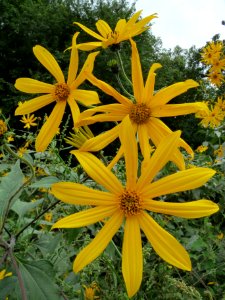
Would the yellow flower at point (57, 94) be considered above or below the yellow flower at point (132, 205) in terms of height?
above

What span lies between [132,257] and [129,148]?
165 millimetres

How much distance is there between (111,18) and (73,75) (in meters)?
11.0

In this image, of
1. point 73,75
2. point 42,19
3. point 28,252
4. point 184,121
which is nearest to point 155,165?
point 73,75

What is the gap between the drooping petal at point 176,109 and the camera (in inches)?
28.8

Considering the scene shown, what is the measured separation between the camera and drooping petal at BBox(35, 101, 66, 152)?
0.74 meters

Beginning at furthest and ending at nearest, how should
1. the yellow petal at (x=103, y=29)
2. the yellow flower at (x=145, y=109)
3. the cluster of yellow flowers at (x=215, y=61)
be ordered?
the cluster of yellow flowers at (x=215, y=61) < the yellow petal at (x=103, y=29) < the yellow flower at (x=145, y=109)

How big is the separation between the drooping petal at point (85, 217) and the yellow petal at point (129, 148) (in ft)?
0.18

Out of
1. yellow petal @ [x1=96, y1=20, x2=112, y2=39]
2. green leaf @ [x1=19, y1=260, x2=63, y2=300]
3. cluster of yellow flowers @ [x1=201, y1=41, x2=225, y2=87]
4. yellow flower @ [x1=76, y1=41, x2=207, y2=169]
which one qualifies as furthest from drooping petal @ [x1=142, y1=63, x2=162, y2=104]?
cluster of yellow flowers @ [x1=201, y1=41, x2=225, y2=87]

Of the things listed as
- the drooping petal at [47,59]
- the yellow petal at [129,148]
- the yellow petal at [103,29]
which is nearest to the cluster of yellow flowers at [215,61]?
the yellow petal at [103,29]

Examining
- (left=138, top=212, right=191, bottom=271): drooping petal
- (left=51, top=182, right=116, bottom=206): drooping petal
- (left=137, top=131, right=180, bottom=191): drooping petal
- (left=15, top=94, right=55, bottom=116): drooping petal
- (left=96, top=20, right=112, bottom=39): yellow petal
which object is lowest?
(left=138, top=212, right=191, bottom=271): drooping petal

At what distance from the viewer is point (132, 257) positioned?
2.17ft

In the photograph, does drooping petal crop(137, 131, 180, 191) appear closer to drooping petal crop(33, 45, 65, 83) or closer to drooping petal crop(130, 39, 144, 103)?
drooping petal crop(130, 39, 144, 103)

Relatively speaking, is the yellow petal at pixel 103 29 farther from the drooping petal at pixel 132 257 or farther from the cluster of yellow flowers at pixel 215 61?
the cluster of yellow flowers at pixel 215 61

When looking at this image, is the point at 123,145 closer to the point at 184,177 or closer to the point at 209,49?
the point at 184,177
